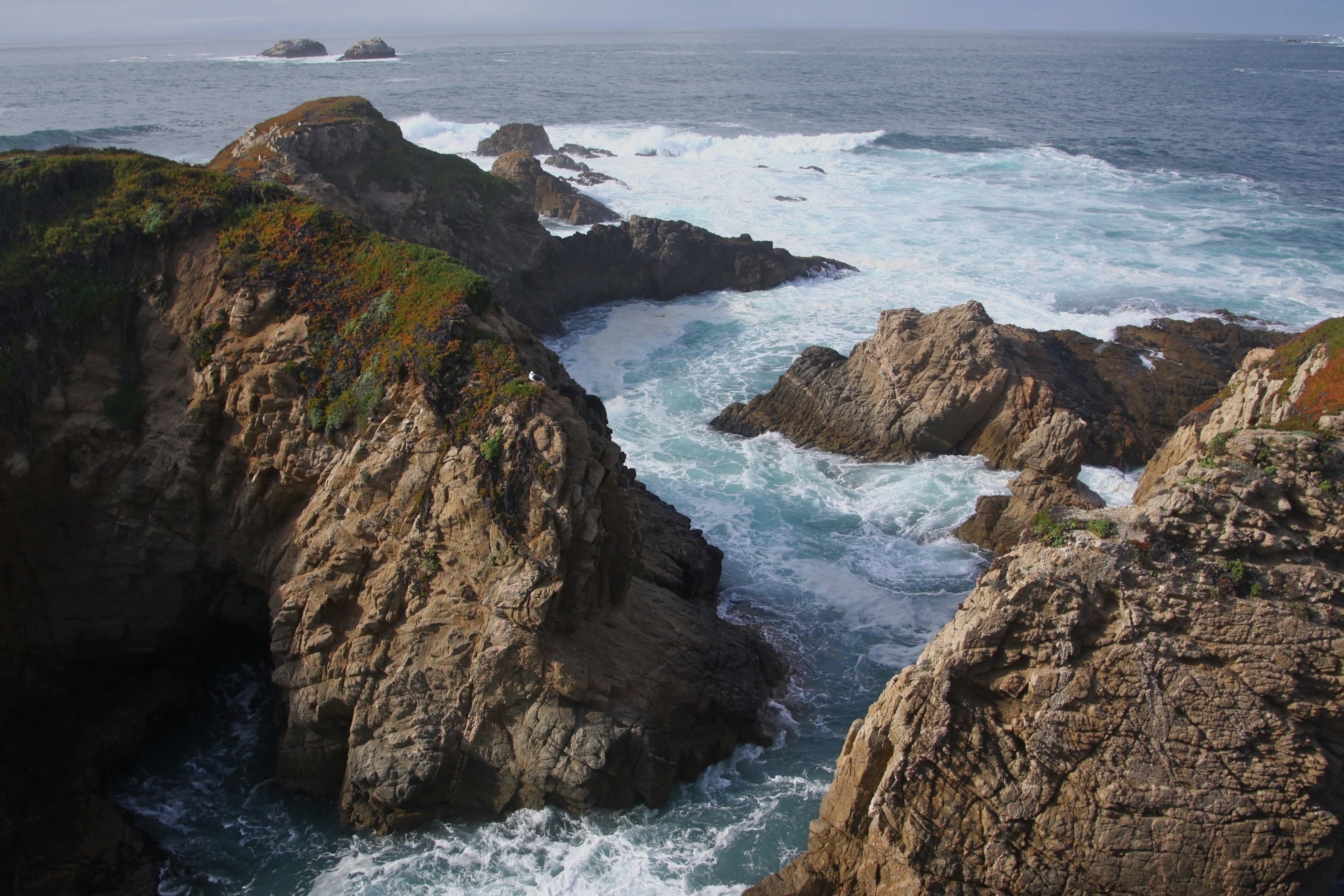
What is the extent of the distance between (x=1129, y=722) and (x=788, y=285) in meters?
33.2

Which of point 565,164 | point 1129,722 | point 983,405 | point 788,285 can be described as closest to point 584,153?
point 565,164

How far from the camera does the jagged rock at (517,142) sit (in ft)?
228

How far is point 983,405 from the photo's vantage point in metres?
25.9

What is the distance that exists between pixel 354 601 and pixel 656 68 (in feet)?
469

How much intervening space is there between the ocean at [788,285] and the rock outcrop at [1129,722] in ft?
11.3

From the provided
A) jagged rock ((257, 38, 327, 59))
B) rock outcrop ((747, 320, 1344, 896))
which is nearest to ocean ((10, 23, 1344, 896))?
rock outcrop ((747, 320, 1344, 896))

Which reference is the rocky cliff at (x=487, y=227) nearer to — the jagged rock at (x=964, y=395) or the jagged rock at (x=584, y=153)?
the jagged rock at (x=964, y=395)

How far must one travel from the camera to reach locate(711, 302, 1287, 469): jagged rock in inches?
1013

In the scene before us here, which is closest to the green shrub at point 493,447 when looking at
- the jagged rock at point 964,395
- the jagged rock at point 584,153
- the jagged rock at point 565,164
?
the jagged rock at point 964,395

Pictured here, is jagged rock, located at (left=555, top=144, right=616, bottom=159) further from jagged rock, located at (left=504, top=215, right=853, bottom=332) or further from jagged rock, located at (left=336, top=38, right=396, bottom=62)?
jagged rock, located at (left=336, top=38, right=396, bottom=62)

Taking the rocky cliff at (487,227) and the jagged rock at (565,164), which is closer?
the rocky cliff at (487,227)

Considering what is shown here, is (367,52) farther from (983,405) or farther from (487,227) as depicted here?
(983,405)

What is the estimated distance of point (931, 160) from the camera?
235 ft

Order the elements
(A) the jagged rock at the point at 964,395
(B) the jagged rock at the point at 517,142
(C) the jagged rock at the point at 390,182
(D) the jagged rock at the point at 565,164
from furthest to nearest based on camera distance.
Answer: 1. (B) the jagged rock at the point at 517,142
2. (D) the jagged rock at the point at 565,164
3. (C) the jagged rock at the point at 390,182
4. (A) the jagged rock at the point at 964,395
